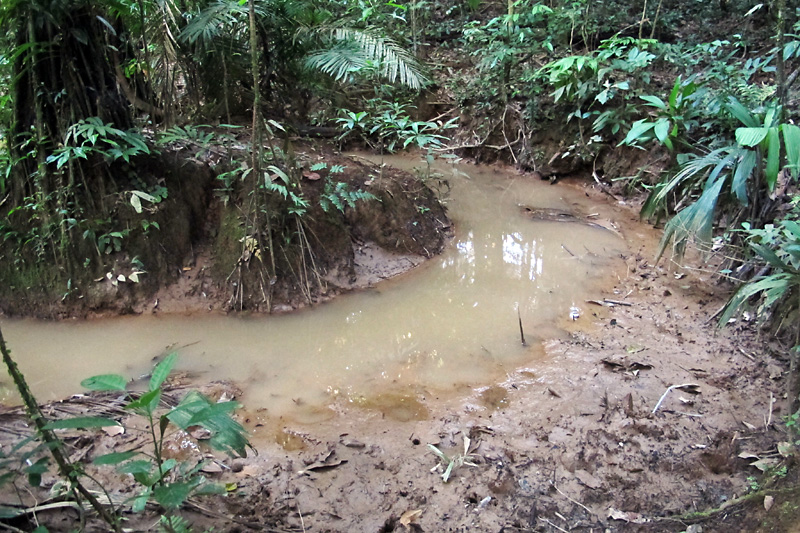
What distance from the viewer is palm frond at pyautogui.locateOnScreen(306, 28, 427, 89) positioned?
4.61m

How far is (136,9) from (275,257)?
229cm

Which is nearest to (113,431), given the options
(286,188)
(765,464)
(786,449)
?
(286,188)

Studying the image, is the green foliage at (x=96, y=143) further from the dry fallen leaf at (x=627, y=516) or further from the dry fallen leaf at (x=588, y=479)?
the dry fallen leaf at (x=627, y=516)

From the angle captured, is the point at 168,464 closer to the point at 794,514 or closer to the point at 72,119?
the point at 794,514

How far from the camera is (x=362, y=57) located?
4.69m

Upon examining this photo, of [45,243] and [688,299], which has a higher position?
[45,243]

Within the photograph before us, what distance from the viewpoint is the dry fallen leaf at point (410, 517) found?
7.77ft

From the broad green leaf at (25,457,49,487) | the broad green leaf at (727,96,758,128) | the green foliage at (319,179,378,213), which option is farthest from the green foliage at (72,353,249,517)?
the broad green leaf at (727,96,758,128)

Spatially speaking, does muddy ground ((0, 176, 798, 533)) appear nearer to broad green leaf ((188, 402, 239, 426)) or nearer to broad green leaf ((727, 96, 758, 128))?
broad green leaf ((188, 402, 239, 426))

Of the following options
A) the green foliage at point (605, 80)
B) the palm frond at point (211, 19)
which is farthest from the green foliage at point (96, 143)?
the green foliage at point (605, 80)

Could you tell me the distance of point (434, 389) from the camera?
135 inches

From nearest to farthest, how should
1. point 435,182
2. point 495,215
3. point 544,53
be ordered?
point 495,215, point 435,182, point 544,53

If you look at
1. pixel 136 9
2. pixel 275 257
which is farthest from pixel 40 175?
pixel 275 257

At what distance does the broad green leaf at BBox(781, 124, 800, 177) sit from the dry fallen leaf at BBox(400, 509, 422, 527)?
296 cm
